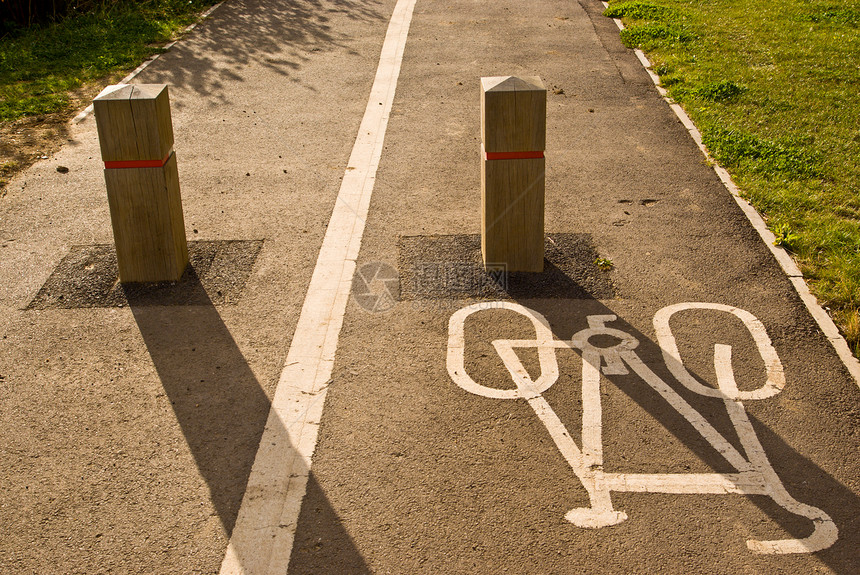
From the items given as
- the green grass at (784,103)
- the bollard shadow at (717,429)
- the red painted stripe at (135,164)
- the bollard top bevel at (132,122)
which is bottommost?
the bollard shadow at (717,429)

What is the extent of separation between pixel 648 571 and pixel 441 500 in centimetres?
109

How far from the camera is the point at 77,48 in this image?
12.7 m

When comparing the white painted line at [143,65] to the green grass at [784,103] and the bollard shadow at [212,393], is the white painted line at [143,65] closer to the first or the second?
the bollard shadow at [212,393]

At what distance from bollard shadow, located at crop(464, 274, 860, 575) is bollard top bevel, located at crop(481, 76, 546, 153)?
115cm

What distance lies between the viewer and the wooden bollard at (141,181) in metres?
5.87

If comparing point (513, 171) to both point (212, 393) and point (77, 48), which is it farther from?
point (77, 48)

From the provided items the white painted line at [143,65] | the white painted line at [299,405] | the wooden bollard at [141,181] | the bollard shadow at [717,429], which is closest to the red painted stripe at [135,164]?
the wooden bollard at [141,181]

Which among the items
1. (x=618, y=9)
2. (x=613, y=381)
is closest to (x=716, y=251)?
(x=613, y=381)

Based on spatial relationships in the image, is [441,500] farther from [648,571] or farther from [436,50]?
[436,50]

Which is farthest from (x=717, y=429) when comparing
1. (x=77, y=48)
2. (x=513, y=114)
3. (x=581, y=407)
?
(x=77, y=48)

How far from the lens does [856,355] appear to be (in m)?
5.36

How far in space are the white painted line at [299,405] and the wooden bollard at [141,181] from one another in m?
1.21

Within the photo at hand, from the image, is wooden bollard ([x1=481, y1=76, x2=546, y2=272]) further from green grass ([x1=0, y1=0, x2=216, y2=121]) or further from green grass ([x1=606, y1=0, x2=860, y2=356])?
green grass ([x1=0, y1=0, x2=216, y2=121])

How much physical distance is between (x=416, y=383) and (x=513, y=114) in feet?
7.23
